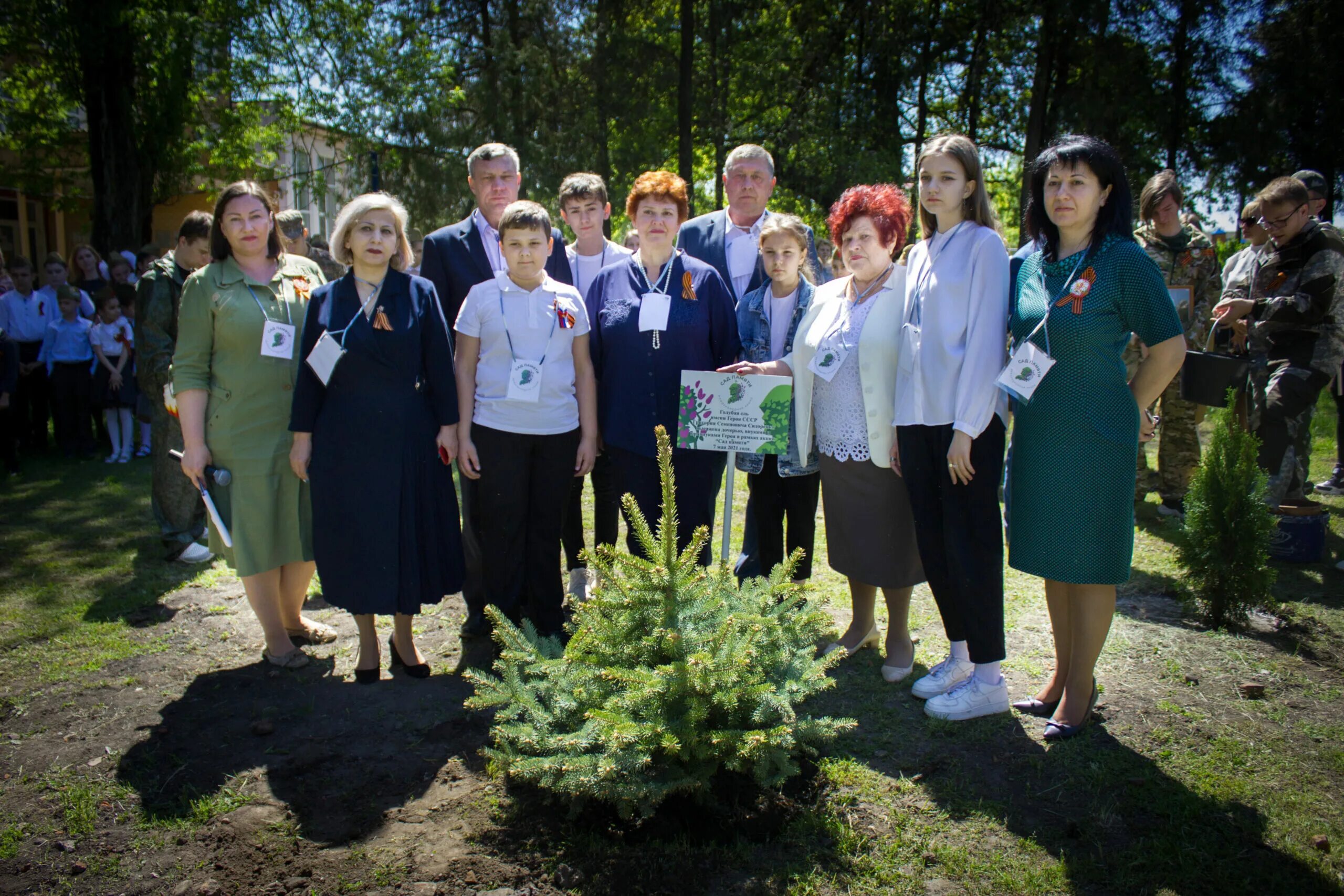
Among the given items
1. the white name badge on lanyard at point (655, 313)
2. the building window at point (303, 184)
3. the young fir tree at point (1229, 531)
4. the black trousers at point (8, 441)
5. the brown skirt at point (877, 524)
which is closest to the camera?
the brown skirt at point (877, 524)

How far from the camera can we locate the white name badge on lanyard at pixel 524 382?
409 centimetres

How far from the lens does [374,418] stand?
398 cm

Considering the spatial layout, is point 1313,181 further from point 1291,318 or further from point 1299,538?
point 1299,538

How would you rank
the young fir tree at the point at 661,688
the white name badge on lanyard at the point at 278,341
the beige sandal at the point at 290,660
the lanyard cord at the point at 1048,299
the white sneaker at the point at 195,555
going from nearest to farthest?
the young fir tree at the point at 661,688
the lanyard cord at the point at 1048,299
the white name badge on lanyard at the point at 278,341
the beige sandal at the point at 290,660
the white sneaker at the point at 195,555

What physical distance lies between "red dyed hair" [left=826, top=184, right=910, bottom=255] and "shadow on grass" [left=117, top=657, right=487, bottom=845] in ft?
8.93

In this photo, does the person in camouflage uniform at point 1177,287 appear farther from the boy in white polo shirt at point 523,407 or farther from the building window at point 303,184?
the building window at point 303,184

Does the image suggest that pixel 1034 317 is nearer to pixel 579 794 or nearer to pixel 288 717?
pixel 579 794

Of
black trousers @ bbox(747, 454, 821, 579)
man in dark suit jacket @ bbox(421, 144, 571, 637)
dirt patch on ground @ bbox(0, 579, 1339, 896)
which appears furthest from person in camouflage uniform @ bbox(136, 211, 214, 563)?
black trousers @ bbox(747, 454, 821, 579)

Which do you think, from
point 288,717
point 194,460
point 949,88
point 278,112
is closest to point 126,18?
point 278,112

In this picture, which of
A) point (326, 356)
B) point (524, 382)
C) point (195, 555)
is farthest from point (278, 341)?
point (195, 555)

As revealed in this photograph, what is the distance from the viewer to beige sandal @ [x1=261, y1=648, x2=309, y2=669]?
14.6ft

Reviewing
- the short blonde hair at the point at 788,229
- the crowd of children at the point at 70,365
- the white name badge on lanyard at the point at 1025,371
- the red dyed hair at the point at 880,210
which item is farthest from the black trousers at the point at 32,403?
the white name badge on lanyard at the point at 1025,371

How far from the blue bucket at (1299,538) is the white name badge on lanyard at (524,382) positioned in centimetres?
491

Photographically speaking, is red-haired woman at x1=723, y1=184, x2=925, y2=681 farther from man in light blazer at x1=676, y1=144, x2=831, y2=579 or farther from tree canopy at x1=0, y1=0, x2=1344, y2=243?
tree canopy at x1=0, y1=0, x2=1344, y2=243
